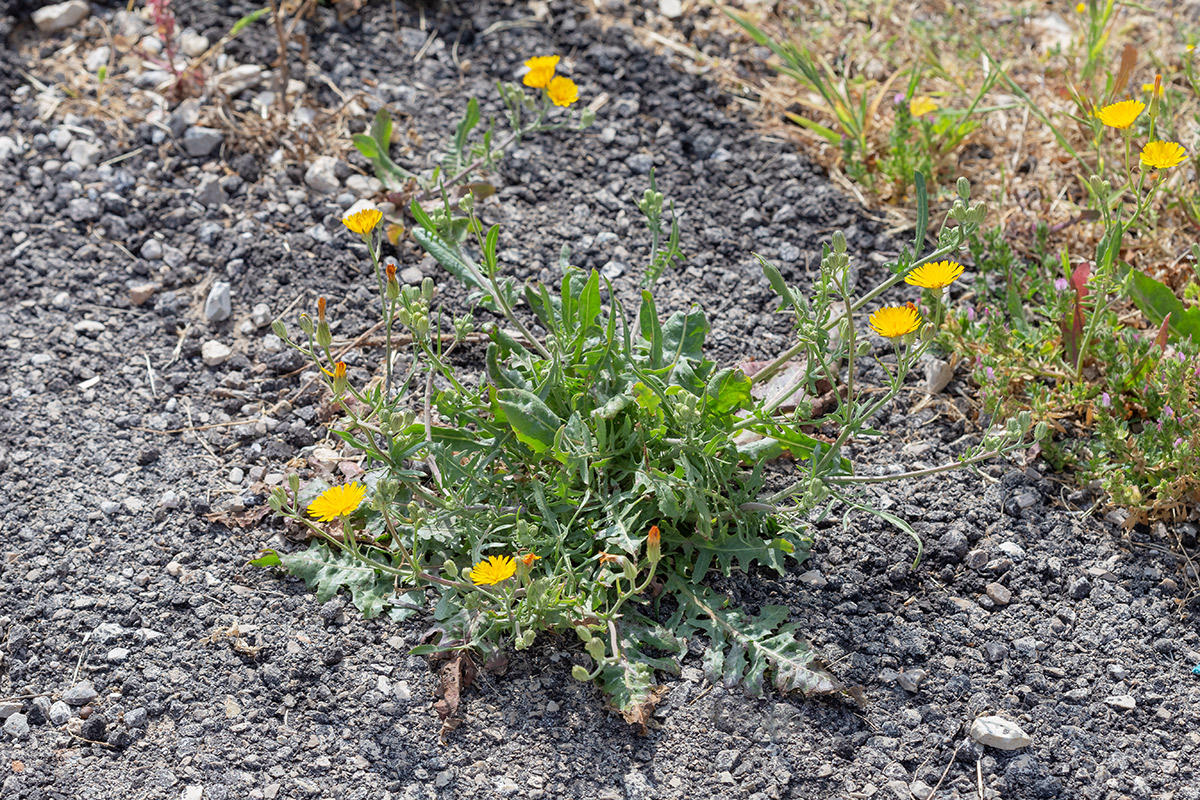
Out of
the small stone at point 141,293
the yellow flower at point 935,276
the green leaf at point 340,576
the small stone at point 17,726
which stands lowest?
the small stone at point 17,726

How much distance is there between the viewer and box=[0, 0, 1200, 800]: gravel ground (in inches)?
78.3

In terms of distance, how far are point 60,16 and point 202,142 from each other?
93cm

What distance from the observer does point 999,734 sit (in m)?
2.00

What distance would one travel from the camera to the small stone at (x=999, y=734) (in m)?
2.00

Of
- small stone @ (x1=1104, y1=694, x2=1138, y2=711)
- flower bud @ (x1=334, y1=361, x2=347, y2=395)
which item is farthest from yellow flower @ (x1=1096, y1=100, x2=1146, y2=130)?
flower bud @ (x1=334, y1=361, x2=347, y2=395)

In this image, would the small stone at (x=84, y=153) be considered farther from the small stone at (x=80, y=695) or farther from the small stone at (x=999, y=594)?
the small stone at (x=999, y=594)

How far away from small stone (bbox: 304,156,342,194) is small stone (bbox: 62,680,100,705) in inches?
63.6

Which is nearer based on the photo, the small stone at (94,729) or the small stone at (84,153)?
the small stone at (94,729)

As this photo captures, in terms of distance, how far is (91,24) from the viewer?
3678 mm

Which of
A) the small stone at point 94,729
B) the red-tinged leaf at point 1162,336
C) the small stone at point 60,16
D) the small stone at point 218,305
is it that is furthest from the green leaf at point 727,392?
the small stone at point 60,16

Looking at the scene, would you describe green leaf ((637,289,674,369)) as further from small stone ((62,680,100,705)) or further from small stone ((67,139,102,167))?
small stone ((67,139,102,167))

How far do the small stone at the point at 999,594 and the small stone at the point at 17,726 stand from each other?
6.47 feet

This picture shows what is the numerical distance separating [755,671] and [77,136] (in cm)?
270

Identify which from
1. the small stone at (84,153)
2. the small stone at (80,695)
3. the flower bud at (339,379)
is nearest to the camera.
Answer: the flower bud at (339,379)
